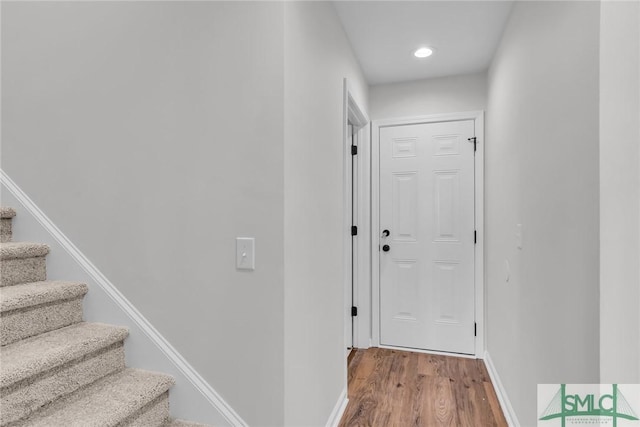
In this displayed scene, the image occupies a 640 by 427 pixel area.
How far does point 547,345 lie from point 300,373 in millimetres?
1016

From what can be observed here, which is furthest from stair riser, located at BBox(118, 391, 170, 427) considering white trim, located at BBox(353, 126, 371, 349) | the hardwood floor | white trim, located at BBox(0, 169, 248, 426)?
white trim, located at BBox(353, 126, 371, 349)

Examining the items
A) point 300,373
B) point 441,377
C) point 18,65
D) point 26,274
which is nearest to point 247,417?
point 300,373

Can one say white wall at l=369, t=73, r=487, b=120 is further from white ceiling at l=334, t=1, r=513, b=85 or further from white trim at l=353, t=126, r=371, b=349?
white trim at l=353, t=126, r=371, b=349

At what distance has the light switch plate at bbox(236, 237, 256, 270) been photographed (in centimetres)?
143

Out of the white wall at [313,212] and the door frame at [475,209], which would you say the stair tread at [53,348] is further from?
the door frame at [475,209]

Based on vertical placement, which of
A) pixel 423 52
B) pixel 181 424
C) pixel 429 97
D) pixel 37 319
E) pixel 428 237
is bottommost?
pixel 181 424

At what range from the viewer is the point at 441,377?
8.66 ft

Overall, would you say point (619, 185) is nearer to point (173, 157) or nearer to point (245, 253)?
point (245, 253)

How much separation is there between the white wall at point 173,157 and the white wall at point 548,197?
3.28 ft

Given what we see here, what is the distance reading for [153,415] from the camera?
1476 mm

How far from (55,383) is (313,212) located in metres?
1.21

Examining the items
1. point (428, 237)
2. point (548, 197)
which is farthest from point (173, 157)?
point (428, 237)

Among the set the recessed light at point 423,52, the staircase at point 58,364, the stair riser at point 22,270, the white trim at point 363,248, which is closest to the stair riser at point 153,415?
the staircase at point 58,364

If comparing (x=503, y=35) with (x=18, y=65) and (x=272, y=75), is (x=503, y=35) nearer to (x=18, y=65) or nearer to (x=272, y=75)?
(x=272, y=75)
